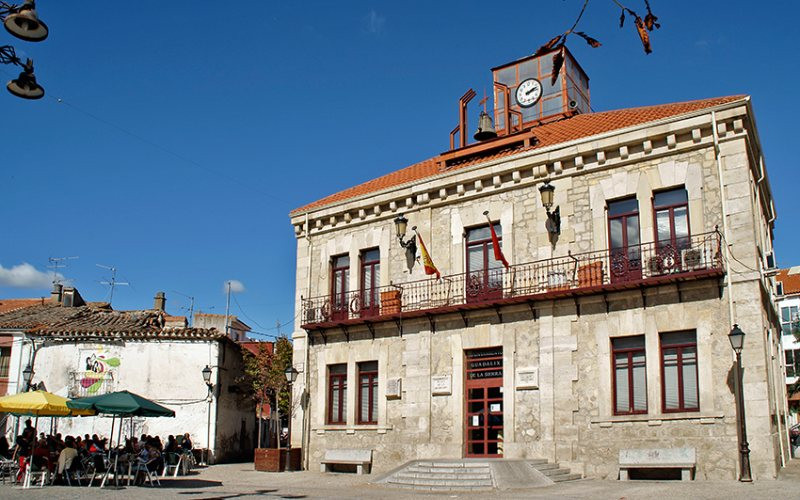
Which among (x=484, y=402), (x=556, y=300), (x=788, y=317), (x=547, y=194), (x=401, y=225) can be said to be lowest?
(x=484, y=402)

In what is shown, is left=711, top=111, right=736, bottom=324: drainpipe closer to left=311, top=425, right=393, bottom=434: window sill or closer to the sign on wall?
left=311, top=425, right=393, bottom=434: window sill

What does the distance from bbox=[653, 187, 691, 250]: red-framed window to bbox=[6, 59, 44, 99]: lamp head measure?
13.4m

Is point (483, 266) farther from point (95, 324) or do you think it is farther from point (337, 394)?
point (95, 324)

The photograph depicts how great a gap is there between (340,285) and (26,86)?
15.4m

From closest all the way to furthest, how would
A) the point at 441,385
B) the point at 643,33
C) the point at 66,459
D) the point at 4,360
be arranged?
the point at 643,33
the point at 66,459
the point at 441,385
the point at 4,360

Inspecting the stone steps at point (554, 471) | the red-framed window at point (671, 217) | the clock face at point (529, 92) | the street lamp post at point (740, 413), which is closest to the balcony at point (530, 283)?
the red-framed window at point (671, 217)

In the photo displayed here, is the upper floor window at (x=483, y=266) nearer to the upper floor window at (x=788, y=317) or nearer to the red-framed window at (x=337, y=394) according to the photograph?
the red-framed window at (x=337, y=394)

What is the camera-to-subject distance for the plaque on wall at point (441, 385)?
20.1 metres

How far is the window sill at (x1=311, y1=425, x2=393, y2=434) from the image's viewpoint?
2102 cm

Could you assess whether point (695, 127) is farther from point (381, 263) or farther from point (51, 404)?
point (51, 404)

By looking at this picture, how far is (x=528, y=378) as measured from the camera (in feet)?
61.4

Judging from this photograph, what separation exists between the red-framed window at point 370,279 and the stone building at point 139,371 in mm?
7059

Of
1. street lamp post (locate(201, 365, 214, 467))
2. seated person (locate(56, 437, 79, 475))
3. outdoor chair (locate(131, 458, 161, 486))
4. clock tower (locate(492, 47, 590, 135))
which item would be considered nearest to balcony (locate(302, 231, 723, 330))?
street lamp post (locate(201, 365, 214, 467))

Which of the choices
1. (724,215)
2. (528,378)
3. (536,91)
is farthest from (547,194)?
(536,91)
